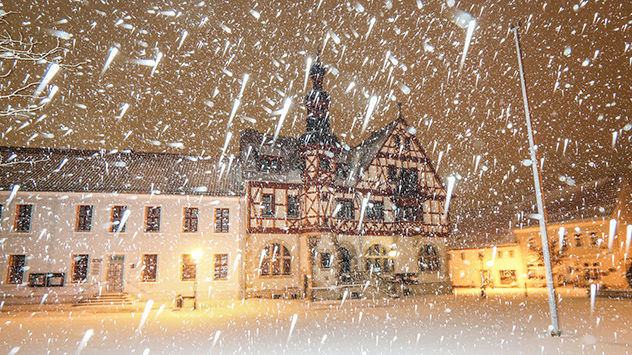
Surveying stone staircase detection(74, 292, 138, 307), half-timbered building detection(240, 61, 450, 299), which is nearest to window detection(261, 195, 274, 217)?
half-timbered building detection(240, 61, 450, 299)

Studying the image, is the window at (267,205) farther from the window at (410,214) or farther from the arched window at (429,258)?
Result: the arched window at (429,258)

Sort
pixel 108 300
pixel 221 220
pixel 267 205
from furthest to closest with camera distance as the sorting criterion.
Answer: pixel 267 205 < pixel 221 220 < pixel 108 300

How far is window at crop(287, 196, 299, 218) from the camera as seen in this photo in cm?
2681

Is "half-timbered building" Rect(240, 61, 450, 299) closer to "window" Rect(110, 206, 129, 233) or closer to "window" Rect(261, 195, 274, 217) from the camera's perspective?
"window" Rect(261, 195, 274, 217)

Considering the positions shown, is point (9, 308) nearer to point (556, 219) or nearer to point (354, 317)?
point (354, 317)

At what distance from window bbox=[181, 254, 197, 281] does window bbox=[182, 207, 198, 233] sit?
1.66m

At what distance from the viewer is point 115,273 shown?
23.8m

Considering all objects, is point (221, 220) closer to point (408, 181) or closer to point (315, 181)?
point (315, 181)

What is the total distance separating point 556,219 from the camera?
124 feet

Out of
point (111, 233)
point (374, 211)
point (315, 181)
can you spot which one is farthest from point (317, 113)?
point (111, 233)

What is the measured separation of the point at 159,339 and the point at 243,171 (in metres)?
16.0

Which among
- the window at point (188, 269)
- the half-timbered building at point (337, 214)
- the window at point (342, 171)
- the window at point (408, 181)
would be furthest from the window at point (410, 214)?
the window at point (188, 269)

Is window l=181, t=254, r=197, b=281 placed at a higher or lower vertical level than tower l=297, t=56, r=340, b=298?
lower

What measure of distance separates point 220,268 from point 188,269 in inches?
75.8
